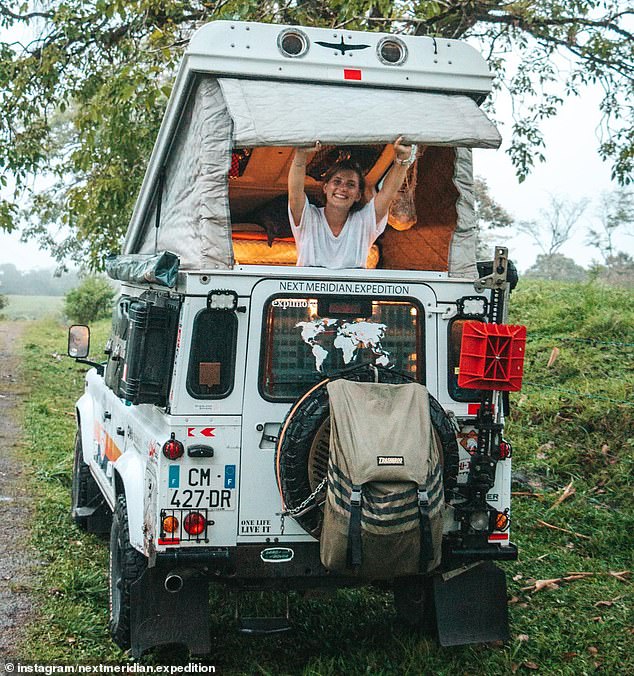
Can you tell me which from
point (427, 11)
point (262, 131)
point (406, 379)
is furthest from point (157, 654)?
point (427, 11)

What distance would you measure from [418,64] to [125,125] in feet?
18.3

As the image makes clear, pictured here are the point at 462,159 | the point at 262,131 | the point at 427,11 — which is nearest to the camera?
the point at 262,131

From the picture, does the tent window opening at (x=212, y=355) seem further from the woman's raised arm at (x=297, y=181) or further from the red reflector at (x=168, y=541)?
the woman's raised arm at (x=297, y=181)

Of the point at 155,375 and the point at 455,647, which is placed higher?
the point at 155,375

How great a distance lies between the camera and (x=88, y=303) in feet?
96.6

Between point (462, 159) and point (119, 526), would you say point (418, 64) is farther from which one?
point (119, 526)

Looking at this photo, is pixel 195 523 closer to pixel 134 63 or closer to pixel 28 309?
pixel 134 63

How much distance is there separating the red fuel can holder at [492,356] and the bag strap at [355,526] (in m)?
0.83

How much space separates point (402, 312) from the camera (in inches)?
192

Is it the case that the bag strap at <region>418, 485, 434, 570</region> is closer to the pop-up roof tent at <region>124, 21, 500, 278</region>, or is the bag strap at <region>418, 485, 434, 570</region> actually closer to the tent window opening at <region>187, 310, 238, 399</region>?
the tent window opening at <region>187, 310, 238, 399</region>

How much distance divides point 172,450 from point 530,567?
3507 millimetres

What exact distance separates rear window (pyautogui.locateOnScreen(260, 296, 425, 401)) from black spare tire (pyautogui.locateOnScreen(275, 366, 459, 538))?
20 cm

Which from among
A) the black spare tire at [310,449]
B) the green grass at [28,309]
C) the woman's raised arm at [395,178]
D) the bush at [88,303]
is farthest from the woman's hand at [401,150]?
the green grass at [28,309]

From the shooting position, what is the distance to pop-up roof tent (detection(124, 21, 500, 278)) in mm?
4875
